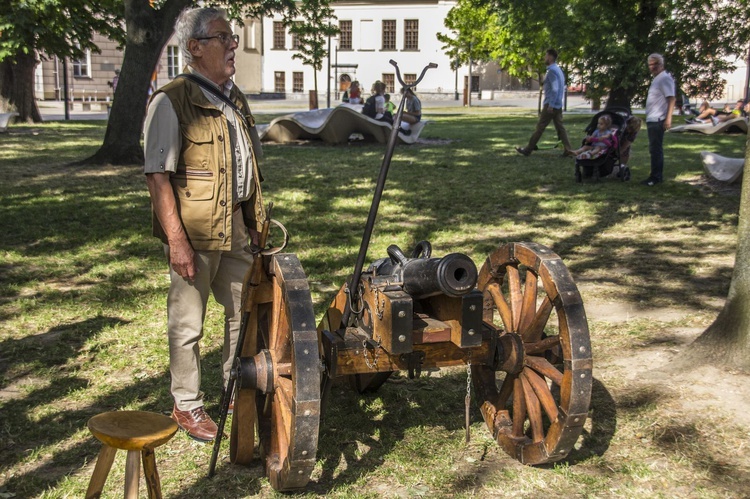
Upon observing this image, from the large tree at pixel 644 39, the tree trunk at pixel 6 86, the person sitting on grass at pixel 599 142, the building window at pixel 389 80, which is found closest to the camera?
the person sitting on grass at pixel 599 142

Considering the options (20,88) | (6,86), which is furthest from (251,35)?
(6,86)

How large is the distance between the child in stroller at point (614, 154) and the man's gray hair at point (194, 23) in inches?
368

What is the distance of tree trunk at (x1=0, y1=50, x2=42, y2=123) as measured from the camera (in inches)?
959

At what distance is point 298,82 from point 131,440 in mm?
65125

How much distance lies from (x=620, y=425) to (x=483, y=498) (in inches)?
42.1

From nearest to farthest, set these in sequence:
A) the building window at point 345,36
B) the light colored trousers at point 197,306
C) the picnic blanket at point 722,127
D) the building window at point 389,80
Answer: the light colored trousers at point 197,306
the picnic blanket at point 722,127
the building window at point 389,80
the building window at point 345,36

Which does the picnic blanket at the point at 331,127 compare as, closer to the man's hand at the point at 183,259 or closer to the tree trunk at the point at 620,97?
the tree trunk at the point at 620,97

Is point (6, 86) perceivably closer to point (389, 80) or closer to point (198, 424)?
point (198, 424)

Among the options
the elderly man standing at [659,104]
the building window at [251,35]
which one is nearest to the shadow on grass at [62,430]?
the elderly man standing at [659,104]

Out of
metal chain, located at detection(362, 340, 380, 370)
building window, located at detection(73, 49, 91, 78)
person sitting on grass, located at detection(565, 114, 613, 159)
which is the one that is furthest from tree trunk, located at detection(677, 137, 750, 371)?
building window, located at detection(73, 49, 91, 78)

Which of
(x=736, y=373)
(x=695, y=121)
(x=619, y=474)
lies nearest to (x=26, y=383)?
(x=619, y=474)

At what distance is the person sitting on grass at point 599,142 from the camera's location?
1228 cm

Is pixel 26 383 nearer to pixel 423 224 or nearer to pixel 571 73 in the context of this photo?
pixel 423 224

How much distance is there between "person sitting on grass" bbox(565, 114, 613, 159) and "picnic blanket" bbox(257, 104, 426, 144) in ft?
18.6
